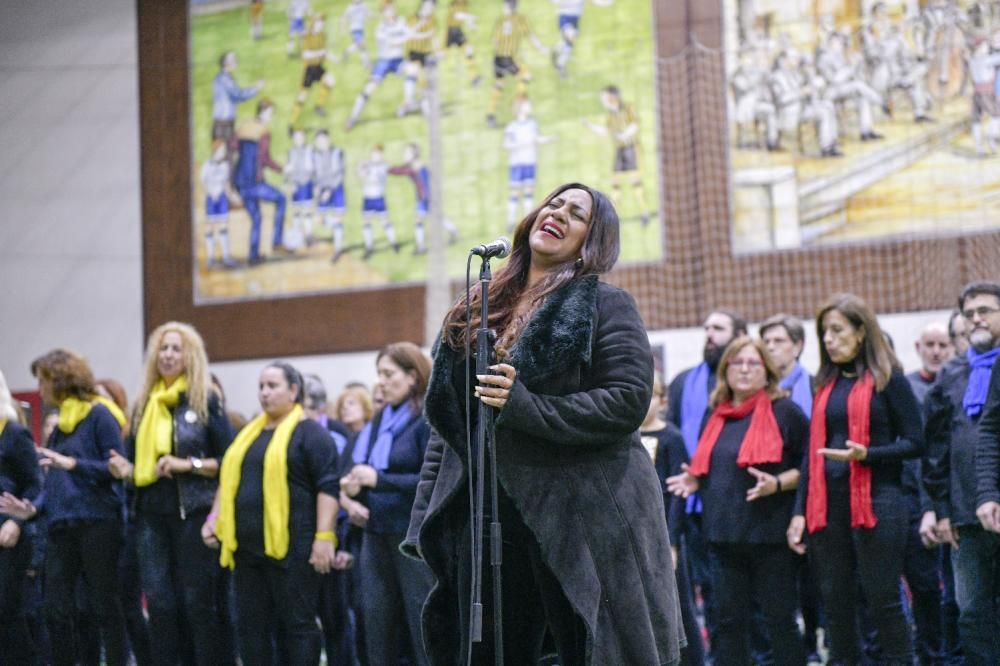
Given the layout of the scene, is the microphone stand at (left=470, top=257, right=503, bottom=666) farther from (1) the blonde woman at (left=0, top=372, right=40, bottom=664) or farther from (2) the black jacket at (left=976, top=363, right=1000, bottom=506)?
(1) the blonde woman at (left=0, top=372, right=40, bottom=664)

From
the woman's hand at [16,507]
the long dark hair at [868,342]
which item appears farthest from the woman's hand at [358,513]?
the long dark hair at [868,342]

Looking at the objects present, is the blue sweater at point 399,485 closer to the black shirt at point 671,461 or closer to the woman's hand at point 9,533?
the black shirt at point 671,461

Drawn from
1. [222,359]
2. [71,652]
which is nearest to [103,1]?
[222,359]

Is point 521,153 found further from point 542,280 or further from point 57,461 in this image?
point 542,280

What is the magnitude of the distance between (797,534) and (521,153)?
9165mm

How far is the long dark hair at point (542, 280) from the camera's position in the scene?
11.4ft

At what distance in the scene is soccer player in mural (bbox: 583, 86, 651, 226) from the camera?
44.8ft

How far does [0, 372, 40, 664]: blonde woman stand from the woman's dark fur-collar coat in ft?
14.1

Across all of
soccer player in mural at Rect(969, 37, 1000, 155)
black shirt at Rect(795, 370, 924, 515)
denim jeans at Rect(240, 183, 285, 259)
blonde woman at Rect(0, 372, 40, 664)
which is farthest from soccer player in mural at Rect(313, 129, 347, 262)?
black shirt at Rect(795, 370, 924, 515)

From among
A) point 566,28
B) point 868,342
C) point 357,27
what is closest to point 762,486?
point 868,342

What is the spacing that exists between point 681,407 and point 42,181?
11494 millimetres

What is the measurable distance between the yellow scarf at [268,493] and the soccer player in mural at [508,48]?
847 centimetres

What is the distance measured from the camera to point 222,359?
50.7 feet

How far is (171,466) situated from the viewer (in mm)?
6402
